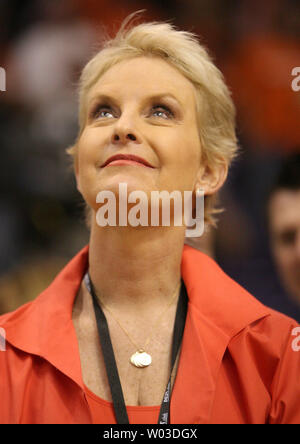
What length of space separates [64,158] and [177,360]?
111cm

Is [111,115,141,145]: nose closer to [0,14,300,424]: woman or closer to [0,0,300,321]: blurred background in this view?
[0,14,300,424]: woman

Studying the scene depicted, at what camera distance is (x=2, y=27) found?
7.44ft

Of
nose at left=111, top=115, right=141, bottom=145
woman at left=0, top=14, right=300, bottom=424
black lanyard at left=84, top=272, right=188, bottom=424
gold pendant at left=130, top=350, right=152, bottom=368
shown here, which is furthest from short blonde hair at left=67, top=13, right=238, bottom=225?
gold pendant at left=130, top=350, right=152, bottom=368

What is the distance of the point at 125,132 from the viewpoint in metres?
1.23

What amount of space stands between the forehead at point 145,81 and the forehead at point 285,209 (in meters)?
0.45

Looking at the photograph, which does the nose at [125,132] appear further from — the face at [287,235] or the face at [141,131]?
the face at [287,235]

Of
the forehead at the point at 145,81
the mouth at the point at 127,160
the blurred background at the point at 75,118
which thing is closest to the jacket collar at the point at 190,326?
the mouth at the point at 127,160

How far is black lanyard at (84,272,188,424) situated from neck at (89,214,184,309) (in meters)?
0.04

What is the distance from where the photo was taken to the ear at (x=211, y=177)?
1.42 metres

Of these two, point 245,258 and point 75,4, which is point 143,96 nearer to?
point 245,258

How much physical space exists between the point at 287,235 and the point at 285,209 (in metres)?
0.08

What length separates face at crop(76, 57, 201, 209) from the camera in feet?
4.04

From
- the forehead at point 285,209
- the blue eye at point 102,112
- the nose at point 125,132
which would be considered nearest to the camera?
the nose at point 125,132
